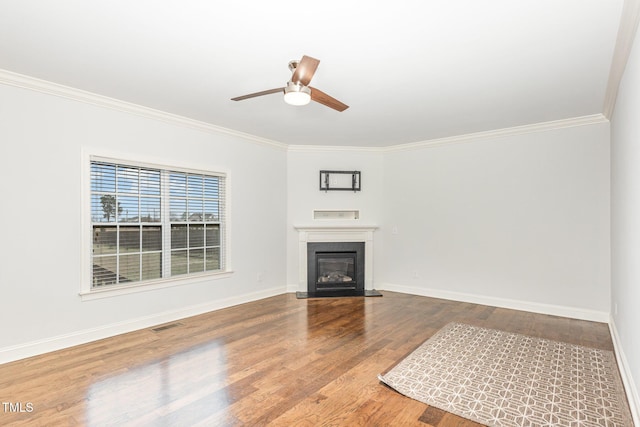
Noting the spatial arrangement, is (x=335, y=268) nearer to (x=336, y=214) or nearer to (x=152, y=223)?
(x=336, y=214)

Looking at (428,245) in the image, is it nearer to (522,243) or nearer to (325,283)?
(522,243)

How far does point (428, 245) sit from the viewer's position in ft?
19.6

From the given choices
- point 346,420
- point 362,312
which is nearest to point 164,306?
point 362,312

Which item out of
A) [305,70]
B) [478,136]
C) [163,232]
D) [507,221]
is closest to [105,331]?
[163,232]

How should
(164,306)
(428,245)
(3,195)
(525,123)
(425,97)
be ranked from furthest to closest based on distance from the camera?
(428,245) → (525,123) → (164,306) → (425,97) → (3,195)

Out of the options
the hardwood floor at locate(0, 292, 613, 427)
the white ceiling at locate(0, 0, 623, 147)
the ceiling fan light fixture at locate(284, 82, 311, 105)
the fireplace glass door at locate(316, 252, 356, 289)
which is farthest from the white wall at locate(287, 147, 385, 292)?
the ceiling fan light fixture at locate(284, 82, 311, 105)

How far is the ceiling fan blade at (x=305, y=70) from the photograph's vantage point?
2414 mm

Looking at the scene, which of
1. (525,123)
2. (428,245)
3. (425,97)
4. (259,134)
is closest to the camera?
(425,97)

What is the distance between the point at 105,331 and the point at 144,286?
612mm

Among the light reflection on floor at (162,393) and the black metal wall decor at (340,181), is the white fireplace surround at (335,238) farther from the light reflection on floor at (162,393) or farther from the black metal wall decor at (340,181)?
the light reflection on floor at (162,393)

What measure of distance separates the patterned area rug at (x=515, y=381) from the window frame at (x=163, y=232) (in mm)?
2955

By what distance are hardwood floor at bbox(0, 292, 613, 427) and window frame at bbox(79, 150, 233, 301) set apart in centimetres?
51

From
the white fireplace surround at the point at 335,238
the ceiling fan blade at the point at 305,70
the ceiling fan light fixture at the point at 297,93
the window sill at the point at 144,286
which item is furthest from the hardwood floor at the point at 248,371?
the ceiling fan blade at the point at 305,70

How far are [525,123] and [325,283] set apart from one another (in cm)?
385
